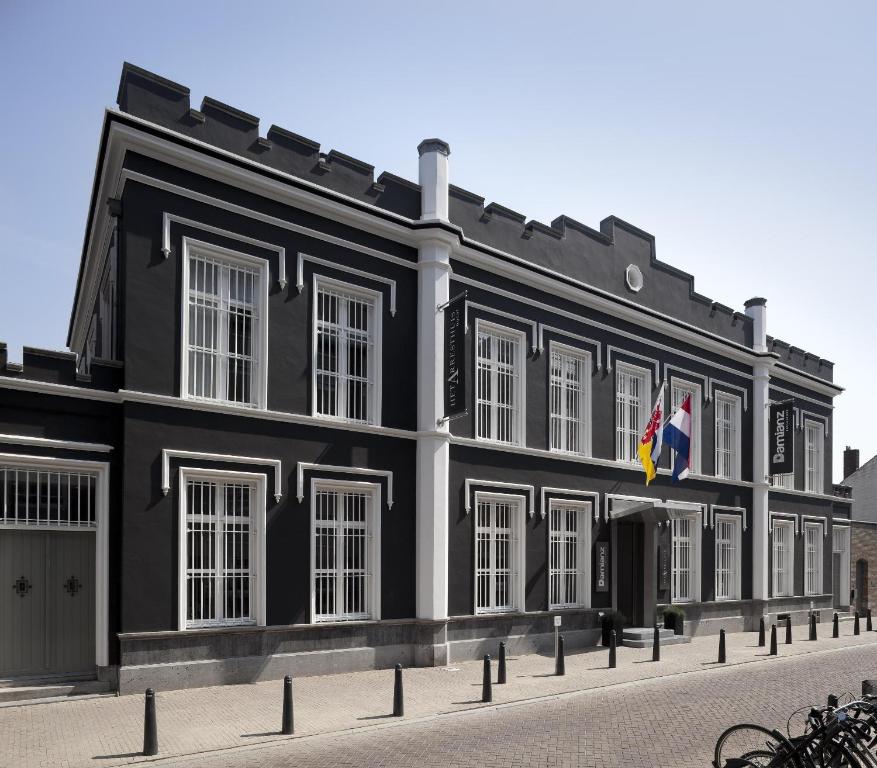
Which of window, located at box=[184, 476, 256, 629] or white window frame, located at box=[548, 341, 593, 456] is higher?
white window frame, located at box=[548, 341, 593, 456]


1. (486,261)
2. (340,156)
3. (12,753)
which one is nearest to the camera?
(12,753)

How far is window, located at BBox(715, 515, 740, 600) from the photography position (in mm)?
28250

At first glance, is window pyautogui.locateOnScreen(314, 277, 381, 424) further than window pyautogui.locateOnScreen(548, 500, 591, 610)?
No

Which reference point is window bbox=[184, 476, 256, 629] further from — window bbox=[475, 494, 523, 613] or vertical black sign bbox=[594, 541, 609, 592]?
vertical black sign bbox=[594, 541, 609, 592]

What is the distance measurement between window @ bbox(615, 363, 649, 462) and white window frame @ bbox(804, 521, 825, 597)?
40.3 feet

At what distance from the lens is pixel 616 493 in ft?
78.1

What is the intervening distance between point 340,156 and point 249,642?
964 cm

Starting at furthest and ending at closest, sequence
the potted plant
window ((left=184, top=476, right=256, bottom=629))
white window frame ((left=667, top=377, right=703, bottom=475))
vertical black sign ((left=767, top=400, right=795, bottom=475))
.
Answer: vertical black sign ((left=767, top=400, right=795, bottom=475))
white window frame ((left=667, top=377, right=703, bottom=475))
the potted plant
window ((left=184, top=476, right=256, bottom=629))

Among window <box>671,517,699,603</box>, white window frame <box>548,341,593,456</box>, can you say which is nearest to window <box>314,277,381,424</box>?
white window frame <box>548,341,593,456</box>

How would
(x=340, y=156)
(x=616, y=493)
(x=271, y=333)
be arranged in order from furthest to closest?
(x=616, y=493) < (x=340, y=156) < (x=271, y=333)

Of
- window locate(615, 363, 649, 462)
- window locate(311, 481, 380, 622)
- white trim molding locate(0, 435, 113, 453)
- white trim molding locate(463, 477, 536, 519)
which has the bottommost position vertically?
window locate(311, 481, 380, 622)

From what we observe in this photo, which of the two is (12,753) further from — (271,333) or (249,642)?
(271,333)

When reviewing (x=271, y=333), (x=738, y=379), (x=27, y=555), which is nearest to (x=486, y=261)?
(x=271, y=333)

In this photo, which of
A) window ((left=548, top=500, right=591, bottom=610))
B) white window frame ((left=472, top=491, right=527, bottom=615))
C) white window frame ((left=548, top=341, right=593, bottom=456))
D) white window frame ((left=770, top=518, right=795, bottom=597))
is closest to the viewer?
white window frame ((left=472, top=491, right=527, bottom=615))
